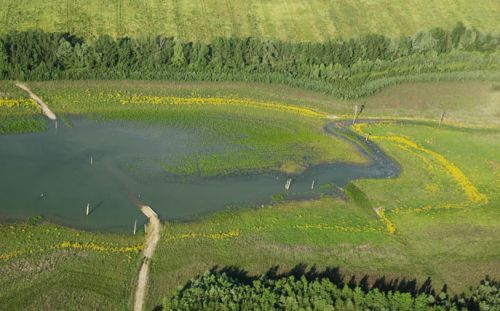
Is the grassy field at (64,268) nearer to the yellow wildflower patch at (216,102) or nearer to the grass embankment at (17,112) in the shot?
the grass embankment at (17,112)

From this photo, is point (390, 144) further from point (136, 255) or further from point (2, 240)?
point (2, 240)

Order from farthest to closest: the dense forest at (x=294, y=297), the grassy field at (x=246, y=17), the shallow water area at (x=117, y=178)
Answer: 1. the grassy field at (x=246, y=17)
2. the shallow water area at (x=117, y=178)
3. the dense forest at (x=294, y=297)

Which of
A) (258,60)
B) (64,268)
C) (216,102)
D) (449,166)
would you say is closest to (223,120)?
(216,102)

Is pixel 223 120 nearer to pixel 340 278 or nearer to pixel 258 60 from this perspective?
pixel 258 60

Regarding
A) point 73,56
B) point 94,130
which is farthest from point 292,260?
point 73,56

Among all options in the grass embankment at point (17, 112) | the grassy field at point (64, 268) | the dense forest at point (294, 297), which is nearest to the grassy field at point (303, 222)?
Result: the grassy field at point (64, 268)

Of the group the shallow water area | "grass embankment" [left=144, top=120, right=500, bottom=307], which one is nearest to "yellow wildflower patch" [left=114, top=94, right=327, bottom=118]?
the shallow water area
